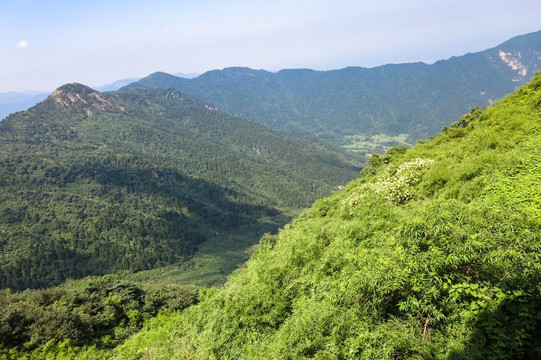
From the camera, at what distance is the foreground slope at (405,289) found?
7180 mm

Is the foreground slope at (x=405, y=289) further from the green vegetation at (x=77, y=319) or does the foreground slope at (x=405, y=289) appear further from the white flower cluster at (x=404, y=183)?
the green vegetation at (x=77, y=319)

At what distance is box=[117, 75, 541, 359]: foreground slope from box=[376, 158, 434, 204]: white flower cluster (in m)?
4.51

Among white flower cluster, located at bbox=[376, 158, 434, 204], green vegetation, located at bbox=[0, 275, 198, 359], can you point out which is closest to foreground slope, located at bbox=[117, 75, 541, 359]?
white flower cluster, located at bbox=[376, 158, 434, 204]

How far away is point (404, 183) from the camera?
2050 centimetres

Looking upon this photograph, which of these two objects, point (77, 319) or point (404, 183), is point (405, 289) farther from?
point (77, 319)

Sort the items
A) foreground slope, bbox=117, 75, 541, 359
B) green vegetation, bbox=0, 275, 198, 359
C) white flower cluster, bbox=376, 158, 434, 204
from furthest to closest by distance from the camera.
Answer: green vegetation, bbox=0, 275, 198, 359 → white flower cluster, bbox=376, 158, 434, 204 → foreground slope, bbox=117, 75, 541, 359

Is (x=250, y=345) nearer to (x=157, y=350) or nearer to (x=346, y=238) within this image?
(x=346, y=238)

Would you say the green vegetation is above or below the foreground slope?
below

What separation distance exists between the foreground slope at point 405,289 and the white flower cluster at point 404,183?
4510 mm

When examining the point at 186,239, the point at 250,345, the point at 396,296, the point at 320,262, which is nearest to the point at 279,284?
the point at 320,262

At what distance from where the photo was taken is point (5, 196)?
155m

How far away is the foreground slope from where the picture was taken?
7180mm

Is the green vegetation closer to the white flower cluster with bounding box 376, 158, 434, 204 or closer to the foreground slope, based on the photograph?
the foreground slope

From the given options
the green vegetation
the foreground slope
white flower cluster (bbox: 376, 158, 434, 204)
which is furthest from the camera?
the green vegetation
